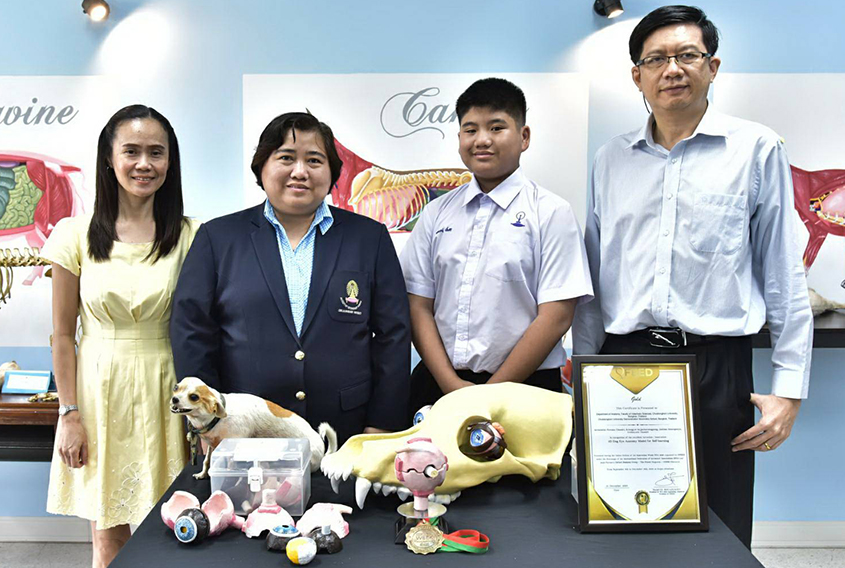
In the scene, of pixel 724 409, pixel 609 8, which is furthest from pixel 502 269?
pixel 609 8

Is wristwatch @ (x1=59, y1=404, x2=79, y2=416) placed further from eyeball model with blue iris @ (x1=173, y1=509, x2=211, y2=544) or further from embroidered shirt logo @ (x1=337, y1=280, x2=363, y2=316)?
eyeball model with blue iris @ (x1=173, y1=509, x2=211, y2=544)

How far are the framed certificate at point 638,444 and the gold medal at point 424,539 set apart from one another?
0.28 metres

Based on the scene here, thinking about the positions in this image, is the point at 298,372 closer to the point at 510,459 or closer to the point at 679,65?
the point at 510,459

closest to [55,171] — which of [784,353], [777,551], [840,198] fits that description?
[784,353]

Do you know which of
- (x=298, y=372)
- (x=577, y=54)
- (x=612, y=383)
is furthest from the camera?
(x=577, y=54)

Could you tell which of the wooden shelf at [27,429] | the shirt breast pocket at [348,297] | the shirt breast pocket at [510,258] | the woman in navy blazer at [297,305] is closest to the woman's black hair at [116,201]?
the woman in navy blazer at [297,305]

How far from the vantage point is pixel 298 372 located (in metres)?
1.70

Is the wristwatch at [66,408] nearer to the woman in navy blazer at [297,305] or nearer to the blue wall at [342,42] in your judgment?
the woman in navy blazer at [297,305]

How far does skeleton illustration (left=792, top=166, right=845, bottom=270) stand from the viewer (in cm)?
314

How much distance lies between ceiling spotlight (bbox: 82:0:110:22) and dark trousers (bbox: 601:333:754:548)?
2700 mm

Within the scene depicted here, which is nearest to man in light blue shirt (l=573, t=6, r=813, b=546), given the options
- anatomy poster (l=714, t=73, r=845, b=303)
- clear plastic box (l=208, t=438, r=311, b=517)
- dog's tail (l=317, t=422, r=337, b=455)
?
dog's tail (l=317, t=422, r=337, b=455)

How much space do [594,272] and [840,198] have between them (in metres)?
1.88

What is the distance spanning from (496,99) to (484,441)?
1.14 meters

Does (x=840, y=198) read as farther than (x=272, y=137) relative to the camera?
Yes
